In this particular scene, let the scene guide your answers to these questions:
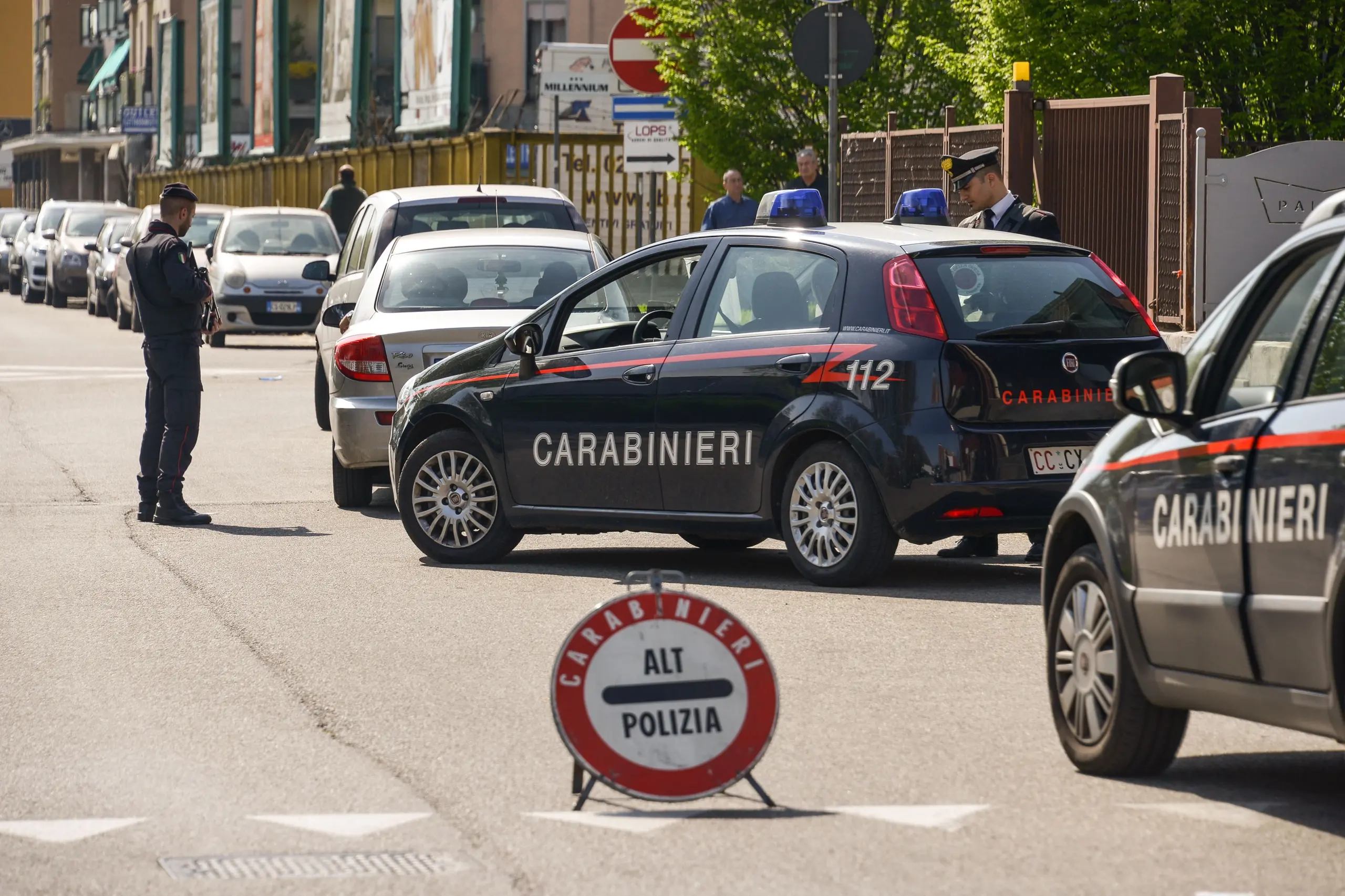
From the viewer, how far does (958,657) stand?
8484 mm

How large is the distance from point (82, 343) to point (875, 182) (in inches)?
482

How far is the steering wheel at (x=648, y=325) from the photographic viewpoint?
36.3 feet

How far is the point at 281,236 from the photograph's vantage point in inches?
1242

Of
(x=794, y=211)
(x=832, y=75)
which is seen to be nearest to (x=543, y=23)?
(x=832, y=75)

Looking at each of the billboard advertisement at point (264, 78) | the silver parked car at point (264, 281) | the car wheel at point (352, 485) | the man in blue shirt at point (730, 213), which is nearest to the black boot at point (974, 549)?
the car wheel at point (352, 485)

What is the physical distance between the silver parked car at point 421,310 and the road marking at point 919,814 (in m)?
7.46

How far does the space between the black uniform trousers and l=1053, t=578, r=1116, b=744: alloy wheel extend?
7.84 metres

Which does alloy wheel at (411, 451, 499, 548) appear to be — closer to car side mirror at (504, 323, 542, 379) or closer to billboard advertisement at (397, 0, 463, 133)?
car side mirror at (504, 323, 542, 379)

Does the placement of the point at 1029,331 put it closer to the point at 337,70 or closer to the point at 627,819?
the point at 627,819

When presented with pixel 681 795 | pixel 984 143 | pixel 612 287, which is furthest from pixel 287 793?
pixel 984 143

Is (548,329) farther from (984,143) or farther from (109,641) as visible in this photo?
(984,143)

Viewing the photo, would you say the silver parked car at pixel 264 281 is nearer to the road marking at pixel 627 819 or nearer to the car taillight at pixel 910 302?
the car taillight at pixel 910 302

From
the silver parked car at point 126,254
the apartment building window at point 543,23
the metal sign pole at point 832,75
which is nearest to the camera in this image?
the metal sign pole at point 832,75

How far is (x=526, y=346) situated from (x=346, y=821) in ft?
17.5
